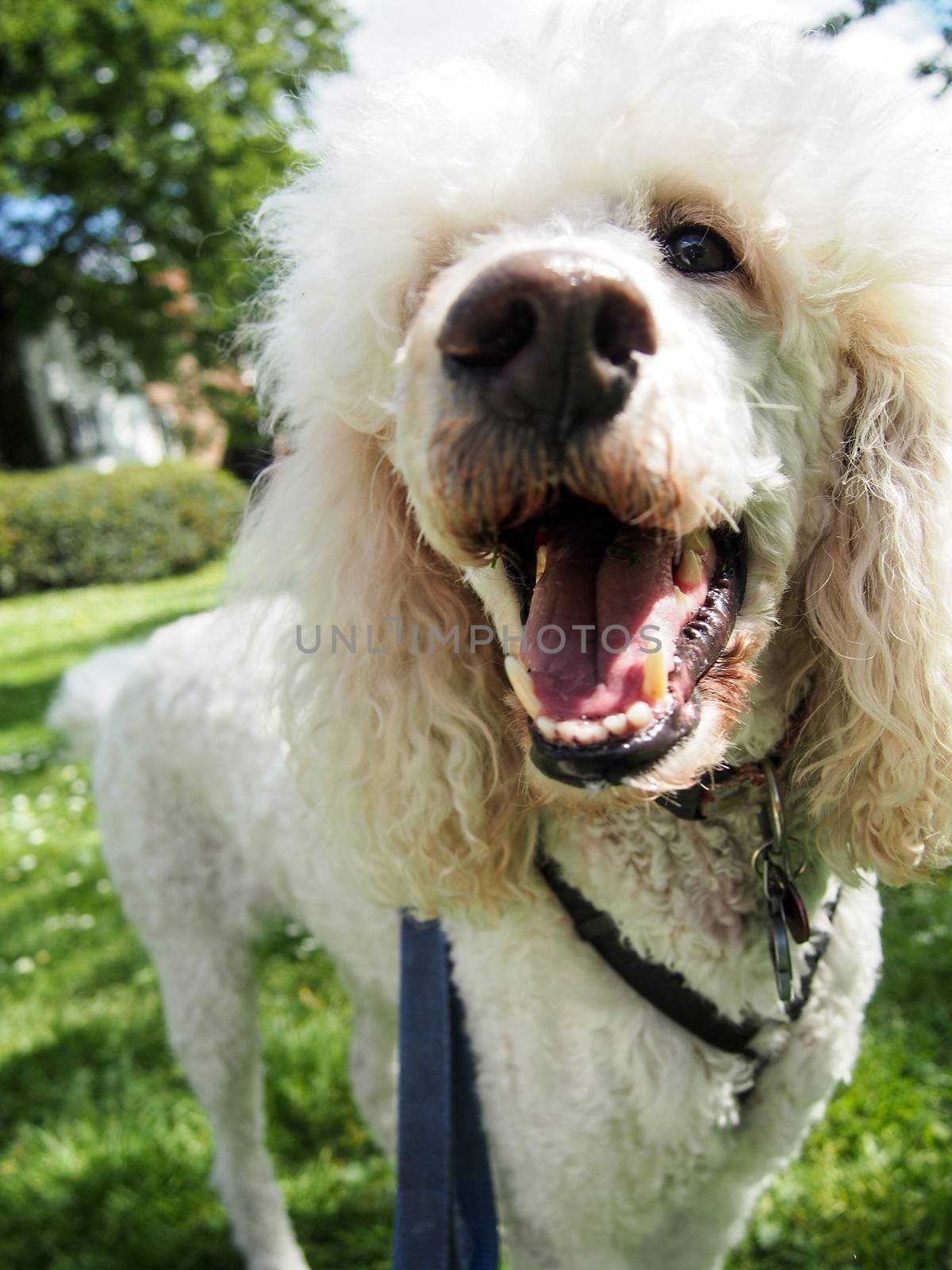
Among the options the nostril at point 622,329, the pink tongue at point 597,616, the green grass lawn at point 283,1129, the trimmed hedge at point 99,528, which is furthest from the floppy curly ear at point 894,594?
the trimmed hedge at point 99,528

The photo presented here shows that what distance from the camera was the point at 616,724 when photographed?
1.01 m

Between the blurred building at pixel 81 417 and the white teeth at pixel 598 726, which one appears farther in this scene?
the blurred building at pixel 81 417

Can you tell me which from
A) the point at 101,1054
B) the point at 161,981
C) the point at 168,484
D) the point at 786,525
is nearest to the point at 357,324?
the point at 786,525

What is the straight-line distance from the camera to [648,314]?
917mm

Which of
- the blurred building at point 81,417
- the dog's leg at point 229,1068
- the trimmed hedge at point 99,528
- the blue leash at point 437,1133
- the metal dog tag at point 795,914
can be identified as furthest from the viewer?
the blurred building at point 81,417

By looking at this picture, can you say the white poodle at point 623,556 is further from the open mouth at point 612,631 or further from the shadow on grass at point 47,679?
the shadow on grass at point 47,679

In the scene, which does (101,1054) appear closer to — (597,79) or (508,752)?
(508,752)

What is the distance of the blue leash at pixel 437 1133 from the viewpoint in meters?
1.37

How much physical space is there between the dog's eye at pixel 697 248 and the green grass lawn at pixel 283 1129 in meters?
1.43

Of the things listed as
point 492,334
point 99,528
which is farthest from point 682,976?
point 99,528

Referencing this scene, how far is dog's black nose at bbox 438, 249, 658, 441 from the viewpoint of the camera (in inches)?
34.8

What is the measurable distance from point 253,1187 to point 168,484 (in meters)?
11.7

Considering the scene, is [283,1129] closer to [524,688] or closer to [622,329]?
[524,688]

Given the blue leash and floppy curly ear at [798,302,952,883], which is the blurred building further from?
floppy curly ear at [798,302,952,883]
